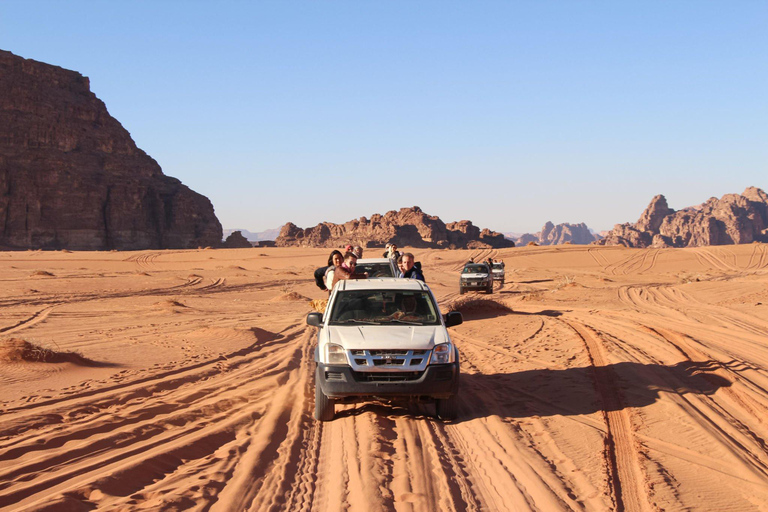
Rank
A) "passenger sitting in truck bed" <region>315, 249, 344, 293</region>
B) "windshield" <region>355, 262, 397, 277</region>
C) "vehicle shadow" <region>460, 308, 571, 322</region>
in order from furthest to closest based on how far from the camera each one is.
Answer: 1. "vehicle shadow" <region>460, 308, 571, 322</region>
2. "windshield" <region>355, 262, 397, 277</region>
3. "passenger sitting in truck bed" <region>315, 249, 344, 293</region>

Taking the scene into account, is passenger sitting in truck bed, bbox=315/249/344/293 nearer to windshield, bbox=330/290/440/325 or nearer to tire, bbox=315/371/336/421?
windshield, bbox=330/290/440/325

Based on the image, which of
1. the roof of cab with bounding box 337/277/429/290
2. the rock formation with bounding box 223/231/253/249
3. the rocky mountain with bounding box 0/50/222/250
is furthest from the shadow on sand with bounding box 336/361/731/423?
the rock formation with bounding box 223/231/253/249

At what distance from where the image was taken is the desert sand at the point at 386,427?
501 cm

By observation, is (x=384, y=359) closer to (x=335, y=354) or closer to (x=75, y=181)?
(x=335, y=354)

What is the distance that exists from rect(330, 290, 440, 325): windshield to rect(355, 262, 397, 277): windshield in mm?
5574

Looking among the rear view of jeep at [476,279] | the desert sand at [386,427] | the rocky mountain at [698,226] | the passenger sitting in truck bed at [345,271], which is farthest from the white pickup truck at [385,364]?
the rocky mountain at [698,226]

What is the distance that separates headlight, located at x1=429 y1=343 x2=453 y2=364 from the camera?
23.3 ft

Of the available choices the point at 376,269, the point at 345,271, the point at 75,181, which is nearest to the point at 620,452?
the point at 345,271

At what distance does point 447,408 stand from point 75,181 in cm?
10124

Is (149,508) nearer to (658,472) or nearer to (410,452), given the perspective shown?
(410,452)

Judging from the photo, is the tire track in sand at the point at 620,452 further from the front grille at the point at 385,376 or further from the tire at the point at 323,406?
the tire at the point at 323,406

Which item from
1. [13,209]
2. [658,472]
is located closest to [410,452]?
[658,472]

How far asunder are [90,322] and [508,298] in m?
18.7

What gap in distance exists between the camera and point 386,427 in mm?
7156
